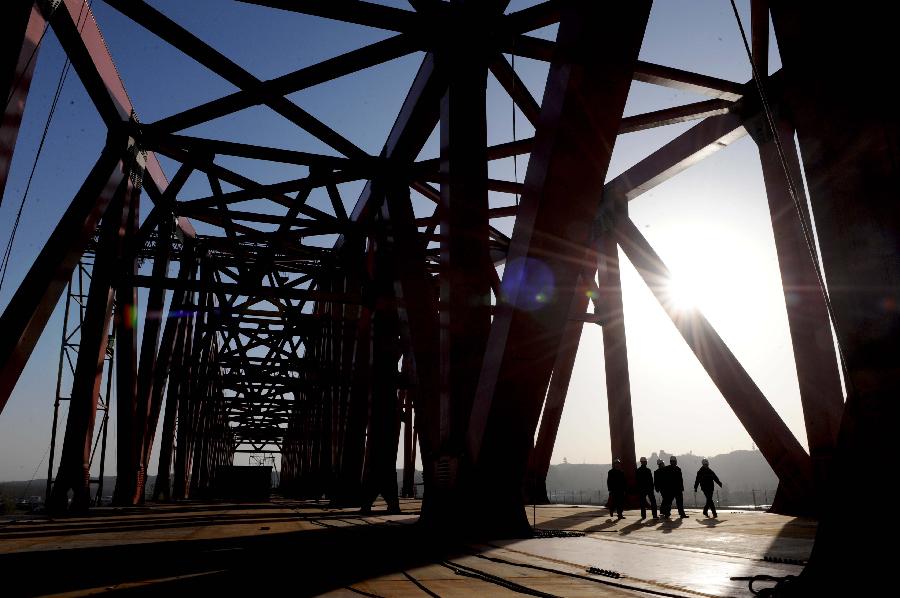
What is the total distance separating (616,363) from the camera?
1164 centimetres

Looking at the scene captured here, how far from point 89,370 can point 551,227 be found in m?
10.1

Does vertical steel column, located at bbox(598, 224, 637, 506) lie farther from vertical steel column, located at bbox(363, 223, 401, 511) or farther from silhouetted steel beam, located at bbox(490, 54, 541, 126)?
vertical steel column, located at bbox(363, 223, 401, 511)

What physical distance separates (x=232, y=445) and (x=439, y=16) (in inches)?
2850

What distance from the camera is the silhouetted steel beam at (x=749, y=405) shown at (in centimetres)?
741

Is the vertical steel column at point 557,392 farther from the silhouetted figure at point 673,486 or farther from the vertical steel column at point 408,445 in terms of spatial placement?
the vertical steel column at point 408,445

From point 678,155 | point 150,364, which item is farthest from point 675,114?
point 150,364

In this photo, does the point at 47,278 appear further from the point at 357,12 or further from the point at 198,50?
the point at 357,12

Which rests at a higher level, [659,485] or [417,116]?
[417,116]

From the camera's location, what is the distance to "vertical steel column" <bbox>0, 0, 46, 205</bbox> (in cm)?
697

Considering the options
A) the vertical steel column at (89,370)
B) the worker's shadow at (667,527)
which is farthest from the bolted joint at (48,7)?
the worker's shadow at (667,527)

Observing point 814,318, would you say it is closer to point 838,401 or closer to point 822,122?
point 838,401

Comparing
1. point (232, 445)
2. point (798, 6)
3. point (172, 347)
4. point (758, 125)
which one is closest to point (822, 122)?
point (798, 6)

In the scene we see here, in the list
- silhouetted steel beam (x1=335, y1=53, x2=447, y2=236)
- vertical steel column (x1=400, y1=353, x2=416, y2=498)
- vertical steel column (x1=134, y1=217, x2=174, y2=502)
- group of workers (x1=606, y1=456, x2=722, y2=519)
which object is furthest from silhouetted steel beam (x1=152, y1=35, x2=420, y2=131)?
vertical steel column (x1=400, y1=353, x2=416, y2=498)

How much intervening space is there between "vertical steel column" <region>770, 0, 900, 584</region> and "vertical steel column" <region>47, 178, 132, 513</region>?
469 inches
